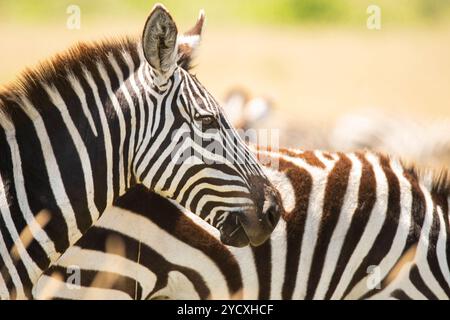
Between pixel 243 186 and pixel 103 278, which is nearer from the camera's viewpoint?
pixel 243 186

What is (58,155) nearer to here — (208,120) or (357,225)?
(208,120)

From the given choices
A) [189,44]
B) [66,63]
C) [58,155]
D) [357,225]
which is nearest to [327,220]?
[357,225]

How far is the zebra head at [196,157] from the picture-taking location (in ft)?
14.9

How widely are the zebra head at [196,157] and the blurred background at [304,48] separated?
8914 mm

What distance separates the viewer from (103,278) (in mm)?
5195

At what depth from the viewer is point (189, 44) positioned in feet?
16.3

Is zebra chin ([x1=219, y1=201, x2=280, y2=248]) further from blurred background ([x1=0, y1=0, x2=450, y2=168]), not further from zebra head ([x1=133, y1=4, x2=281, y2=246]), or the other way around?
blurred background ([x1=0, y1=0, x2=450, y2=168])

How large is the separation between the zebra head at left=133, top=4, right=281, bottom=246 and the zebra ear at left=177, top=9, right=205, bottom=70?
28 cm

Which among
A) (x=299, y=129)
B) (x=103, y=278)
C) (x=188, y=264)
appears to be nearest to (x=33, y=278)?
(x=103, y=278)

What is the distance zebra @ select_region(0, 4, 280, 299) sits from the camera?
4465 mm

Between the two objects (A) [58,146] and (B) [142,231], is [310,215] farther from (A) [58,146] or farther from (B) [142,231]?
(A) [58,146]

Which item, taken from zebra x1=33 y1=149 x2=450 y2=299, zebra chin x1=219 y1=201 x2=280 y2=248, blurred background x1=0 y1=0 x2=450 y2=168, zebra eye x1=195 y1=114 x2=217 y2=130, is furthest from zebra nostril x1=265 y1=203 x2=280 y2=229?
blurred background x1=0 y1=0 x2=450 y2=168

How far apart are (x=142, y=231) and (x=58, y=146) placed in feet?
3.40
